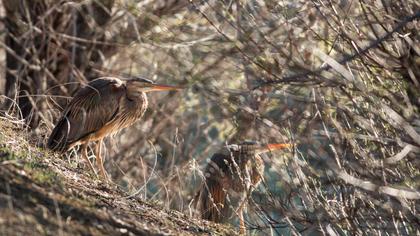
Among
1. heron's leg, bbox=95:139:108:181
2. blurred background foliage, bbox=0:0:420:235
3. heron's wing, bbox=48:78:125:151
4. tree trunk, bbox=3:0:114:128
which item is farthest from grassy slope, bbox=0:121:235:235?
tree trunk, bbox=3:0:114:128

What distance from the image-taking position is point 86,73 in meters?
12.2

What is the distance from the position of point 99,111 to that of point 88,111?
0.21m

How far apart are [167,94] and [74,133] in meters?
4.12

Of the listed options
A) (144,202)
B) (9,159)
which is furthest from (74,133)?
(9,159)

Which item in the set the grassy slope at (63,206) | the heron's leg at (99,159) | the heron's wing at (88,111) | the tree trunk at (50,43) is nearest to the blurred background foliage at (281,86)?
the tree trunk at (50,43)

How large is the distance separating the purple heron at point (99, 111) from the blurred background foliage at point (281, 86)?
1.06 ft

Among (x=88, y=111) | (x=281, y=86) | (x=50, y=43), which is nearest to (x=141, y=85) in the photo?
(x=88, y=111)

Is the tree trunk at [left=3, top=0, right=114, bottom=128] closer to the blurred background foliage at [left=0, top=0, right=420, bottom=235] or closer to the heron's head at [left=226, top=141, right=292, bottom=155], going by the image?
the blurred background foliage at [left=0, top=0, right=420, bottom=235]

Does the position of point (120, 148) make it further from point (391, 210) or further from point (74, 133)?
point (391, 210)

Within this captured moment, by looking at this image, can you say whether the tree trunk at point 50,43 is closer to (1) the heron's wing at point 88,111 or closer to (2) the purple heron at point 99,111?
(2) the purple heron at point 99,111

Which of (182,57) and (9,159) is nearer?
(9,159)

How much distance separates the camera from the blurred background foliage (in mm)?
5746

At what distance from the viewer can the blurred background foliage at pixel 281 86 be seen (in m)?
5.75

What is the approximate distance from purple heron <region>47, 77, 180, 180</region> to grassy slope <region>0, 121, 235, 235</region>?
181 cm
